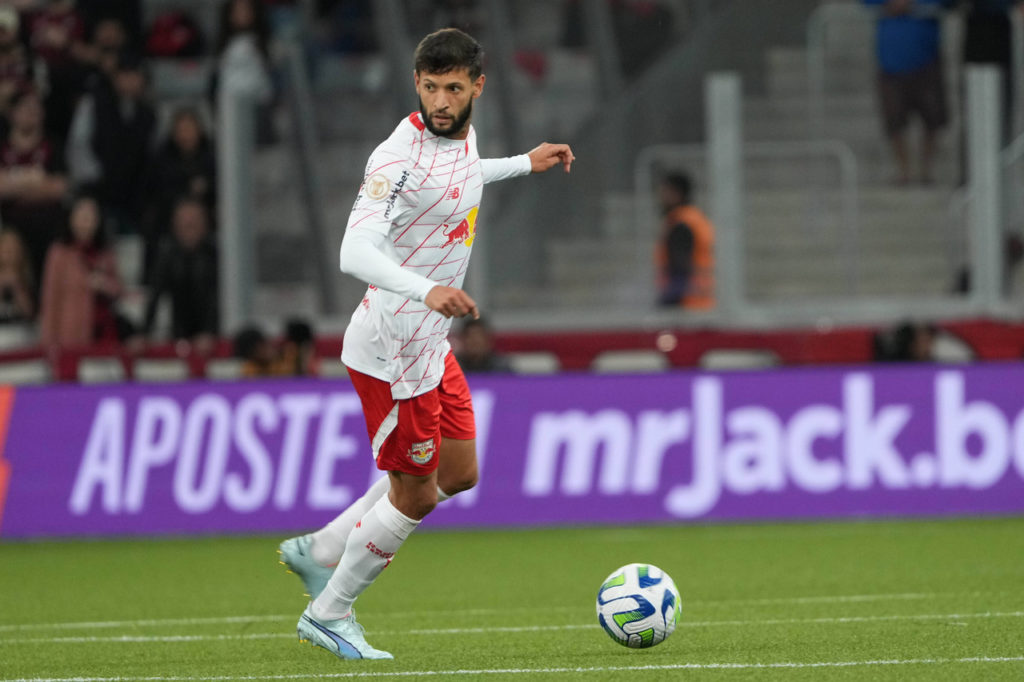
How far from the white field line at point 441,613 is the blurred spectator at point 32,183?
6.61 meters

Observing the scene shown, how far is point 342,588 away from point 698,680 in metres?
1.42

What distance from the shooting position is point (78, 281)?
12945 millimetres

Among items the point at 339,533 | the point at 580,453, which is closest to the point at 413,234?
the point at 339,533

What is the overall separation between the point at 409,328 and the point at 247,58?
7.75 metres

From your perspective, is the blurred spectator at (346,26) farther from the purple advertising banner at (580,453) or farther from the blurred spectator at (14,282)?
the blurred spectator at (14,282)

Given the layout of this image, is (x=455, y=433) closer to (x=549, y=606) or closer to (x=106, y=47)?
(x=549, y=606)

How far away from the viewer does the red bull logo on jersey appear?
19.9 feet

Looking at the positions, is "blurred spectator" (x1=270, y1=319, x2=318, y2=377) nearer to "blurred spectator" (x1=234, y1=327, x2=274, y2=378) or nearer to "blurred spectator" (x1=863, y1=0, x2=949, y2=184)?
"blurred spectator" (x1=234, y1=327, x2=274, y2=378)

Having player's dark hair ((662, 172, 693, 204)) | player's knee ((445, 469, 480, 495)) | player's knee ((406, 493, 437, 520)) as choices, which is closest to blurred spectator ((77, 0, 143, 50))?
player's dark hair ((662, 172, 693, 204))

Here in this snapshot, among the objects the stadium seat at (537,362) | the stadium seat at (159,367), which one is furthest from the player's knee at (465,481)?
the stadium seat at (159,367)

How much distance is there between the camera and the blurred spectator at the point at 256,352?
12.3 metres

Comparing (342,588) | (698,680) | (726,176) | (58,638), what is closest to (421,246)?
(342,588)

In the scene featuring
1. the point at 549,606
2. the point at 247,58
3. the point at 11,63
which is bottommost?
the point at 549,606

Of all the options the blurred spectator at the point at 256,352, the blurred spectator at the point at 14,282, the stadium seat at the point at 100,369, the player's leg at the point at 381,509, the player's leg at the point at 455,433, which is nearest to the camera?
the player's leg at the point at 381,509
